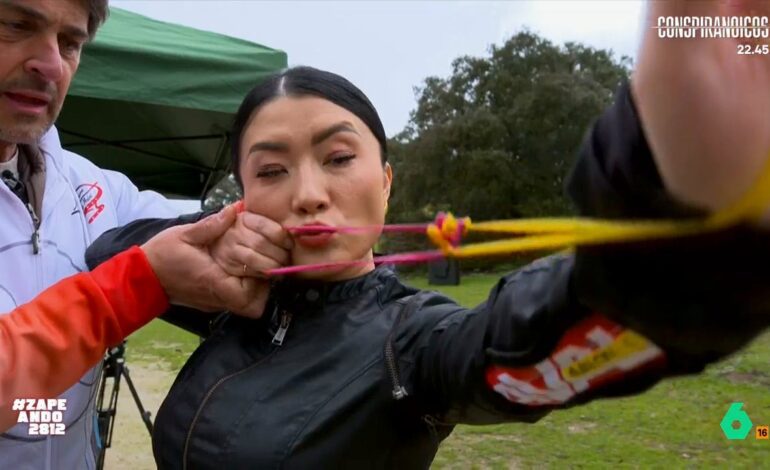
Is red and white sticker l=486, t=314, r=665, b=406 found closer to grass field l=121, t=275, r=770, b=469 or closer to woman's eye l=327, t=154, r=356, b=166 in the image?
woman's eye l=327, t=154, r=356, b=166

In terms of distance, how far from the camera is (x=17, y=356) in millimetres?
682

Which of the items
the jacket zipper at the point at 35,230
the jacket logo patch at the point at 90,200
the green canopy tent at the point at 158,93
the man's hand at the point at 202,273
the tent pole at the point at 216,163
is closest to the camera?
the man's hand at the point at 202,273

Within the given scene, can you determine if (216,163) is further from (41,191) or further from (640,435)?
(640,435)

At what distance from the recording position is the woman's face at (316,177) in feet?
2.38

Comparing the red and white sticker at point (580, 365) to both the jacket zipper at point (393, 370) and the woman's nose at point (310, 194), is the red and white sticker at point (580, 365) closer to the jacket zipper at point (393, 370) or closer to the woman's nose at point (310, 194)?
the jacket zipper at point (393, 370)

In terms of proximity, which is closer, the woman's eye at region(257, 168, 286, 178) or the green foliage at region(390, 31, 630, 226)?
the woman's eye at region(257, 168, 286, 178)

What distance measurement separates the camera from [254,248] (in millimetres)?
726

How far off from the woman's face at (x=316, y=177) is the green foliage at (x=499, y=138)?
1393 mm

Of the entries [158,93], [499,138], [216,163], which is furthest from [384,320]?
[499,138]

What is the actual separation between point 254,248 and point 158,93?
170cm

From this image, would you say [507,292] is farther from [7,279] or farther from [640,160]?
[7,279]

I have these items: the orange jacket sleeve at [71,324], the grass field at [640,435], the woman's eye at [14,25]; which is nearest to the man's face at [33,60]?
the woman's eye at [14,25]

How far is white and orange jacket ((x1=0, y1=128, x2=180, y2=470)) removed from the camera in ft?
2.75

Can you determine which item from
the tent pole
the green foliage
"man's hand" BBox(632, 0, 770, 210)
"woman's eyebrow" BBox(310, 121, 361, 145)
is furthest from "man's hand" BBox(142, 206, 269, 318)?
the tent pole
